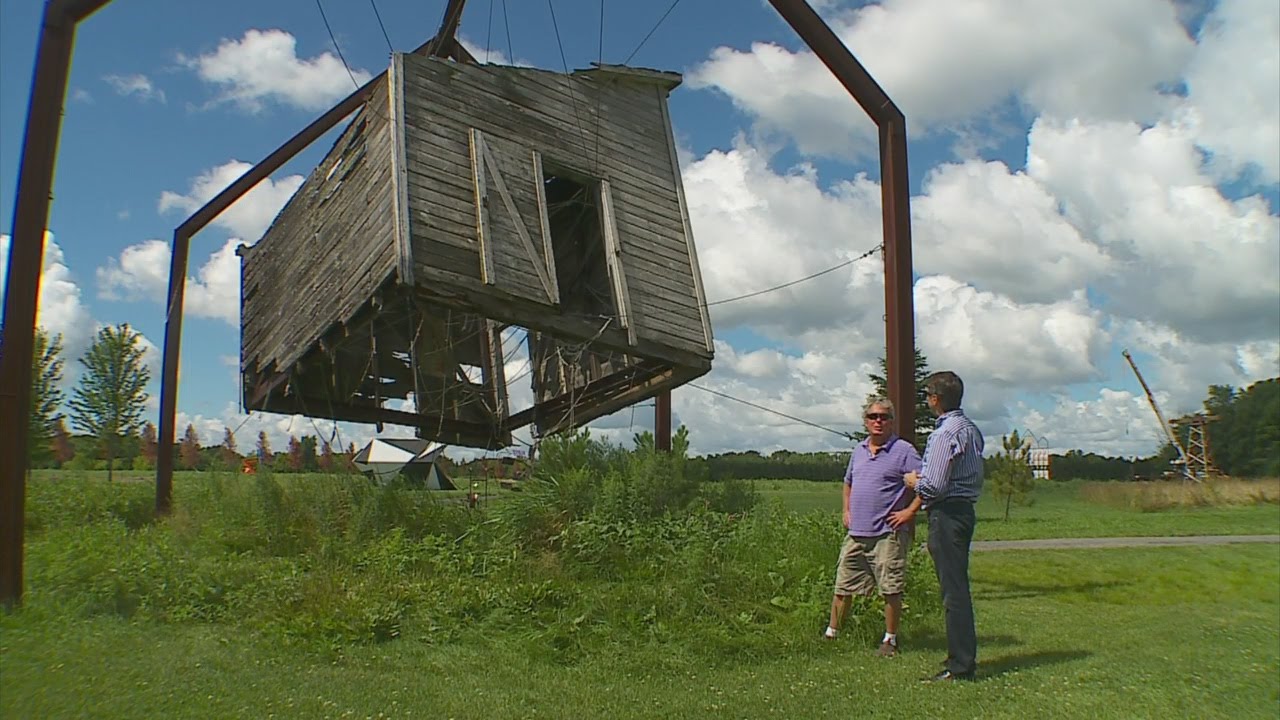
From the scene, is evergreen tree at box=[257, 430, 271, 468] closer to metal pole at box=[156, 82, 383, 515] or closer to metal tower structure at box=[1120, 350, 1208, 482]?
metal pole at box=[156, 82, 383, 515]

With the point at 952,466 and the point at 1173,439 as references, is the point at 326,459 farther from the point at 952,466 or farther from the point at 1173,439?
the point at 1173,439

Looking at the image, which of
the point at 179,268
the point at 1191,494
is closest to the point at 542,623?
the point at 179,268

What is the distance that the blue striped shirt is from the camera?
6.40 metres

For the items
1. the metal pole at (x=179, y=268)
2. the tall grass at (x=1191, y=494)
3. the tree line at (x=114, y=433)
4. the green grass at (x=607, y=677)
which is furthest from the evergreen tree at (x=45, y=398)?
the tall grass at (x=1191, y=494)

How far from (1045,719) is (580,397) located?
10.5 metres

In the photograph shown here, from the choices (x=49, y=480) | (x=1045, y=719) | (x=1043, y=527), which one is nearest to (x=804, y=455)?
(x=1043, y=527)

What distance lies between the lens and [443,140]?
12.3 metres

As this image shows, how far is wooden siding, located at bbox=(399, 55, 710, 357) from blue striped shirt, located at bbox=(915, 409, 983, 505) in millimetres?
6658

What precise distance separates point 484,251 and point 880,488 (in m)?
6.31

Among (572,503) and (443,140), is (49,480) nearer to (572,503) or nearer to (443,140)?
(443,140)

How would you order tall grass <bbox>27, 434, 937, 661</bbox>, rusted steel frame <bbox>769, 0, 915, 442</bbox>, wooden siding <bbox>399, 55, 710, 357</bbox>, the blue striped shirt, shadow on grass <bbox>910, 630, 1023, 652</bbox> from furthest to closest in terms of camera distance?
wooden siding <bbox>399, 55, 710, 357</bbox>, rusted steel frame <bbox>769, 0, 915, 442</bbox>, shadow on grass <bbox>910, 630, 1023, 652</bbox>, tall grass <bbox>27, 434, 937, 661</bbox>, the blue striped shirt

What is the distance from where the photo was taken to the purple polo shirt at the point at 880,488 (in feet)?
23.7

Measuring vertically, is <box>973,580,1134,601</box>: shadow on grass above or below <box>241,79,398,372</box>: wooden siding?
below

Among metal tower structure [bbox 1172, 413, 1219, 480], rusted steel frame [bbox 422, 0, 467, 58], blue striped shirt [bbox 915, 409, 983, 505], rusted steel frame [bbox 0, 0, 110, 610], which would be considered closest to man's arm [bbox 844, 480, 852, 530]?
blue striped shirt [bbox 915, 409, 983, 505]
